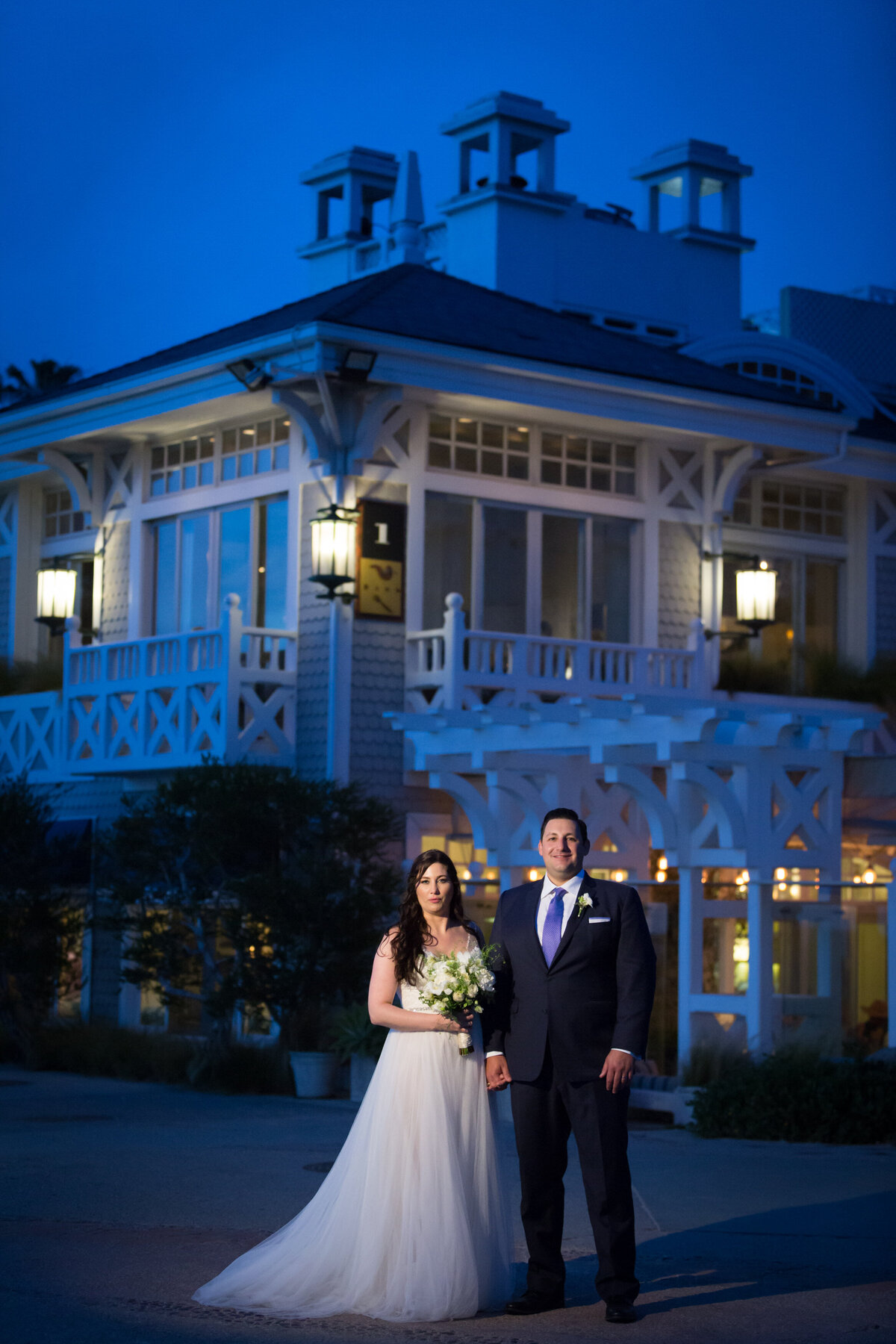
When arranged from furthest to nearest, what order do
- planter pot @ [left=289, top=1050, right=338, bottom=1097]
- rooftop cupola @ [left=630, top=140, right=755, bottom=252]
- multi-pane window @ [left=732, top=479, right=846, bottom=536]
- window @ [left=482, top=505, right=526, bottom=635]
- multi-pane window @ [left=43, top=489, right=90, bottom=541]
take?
rooftop cupola @ [left=630, top=140, right=755, bottom=252] < multi-pane window @ [left=43, top=489, right=90, bottom=541] < multi-pane window @ [left=732, top=479, right=846, bottom=536] < window @ [left=482, top=505, right=526, bottom=635] < planter pot @ [left=289, top=1050, right=338, bottom=1097]

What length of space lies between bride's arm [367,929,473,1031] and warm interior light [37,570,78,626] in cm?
1350

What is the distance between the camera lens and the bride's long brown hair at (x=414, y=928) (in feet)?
23.4

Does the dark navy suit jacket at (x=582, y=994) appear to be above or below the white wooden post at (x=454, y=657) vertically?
below

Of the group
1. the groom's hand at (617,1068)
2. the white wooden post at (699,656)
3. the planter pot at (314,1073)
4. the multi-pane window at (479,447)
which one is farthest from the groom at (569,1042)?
the white wooden post at (699,656)

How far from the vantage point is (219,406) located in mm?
18547

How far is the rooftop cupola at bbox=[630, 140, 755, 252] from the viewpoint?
1230 inches

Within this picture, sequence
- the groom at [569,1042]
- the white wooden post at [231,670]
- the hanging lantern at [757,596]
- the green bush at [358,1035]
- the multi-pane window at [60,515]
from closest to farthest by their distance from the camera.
A: 1. the groom at [569,1042]
2. the green bush at [358,1035]
3. the white wooden post at [231,670]
4. the hanging lantern at [757,596]
5. the multi-pane window at [60,515]

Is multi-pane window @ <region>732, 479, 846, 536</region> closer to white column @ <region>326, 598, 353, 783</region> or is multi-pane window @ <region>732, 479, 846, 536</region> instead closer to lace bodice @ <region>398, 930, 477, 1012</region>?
white column @ <region>326, 598, 353, 783</region>

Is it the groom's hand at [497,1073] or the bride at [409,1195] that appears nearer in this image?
the bride at [409,1195]

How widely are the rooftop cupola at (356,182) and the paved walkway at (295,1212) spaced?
22234 mm

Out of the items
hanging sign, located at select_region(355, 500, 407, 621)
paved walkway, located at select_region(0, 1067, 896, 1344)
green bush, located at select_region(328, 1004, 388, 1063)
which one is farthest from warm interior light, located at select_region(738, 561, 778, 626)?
paved walkway, located at select_region(0, 1067, 896, 1344)

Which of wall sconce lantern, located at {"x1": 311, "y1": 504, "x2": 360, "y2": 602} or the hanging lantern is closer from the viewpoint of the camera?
wall sconce lantern, located at {"x1": 311, "y1": 504, "x2": 360, "y2": 602}

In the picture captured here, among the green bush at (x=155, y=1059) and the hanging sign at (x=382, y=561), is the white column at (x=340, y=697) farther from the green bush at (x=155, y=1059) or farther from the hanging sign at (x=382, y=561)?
the green bush at (x=155, y=1059)

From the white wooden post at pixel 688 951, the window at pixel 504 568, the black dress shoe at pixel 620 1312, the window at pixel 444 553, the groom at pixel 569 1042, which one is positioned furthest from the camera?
the window at pixel 504 568
